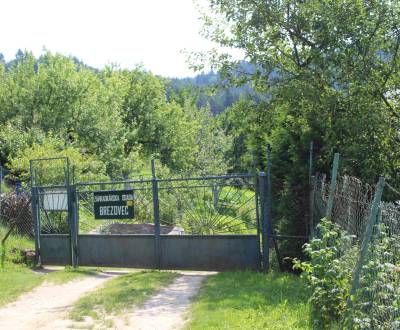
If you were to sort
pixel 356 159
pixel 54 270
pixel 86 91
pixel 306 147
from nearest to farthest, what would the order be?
pixel 356 159
pixel 306 147
pixel 54 270
pixel 86 91

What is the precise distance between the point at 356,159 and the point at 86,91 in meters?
19.7

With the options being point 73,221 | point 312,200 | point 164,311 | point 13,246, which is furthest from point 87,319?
point 13,246

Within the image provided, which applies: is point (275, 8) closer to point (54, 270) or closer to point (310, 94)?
point (310, 94)

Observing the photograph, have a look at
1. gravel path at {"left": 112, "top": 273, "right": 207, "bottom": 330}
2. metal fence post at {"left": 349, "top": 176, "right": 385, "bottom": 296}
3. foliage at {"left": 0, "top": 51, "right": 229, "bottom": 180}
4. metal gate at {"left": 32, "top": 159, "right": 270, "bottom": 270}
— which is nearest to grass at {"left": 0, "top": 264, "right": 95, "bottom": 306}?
metal gate at {"left": 32, "top": 159, "right": 270, "bottom": 270}

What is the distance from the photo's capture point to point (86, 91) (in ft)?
88.9

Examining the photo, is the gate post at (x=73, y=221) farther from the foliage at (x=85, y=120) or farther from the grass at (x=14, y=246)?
the foliage at (x=85, y=120)

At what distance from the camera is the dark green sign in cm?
1206

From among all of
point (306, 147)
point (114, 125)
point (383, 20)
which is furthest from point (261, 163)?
point (114, 125)

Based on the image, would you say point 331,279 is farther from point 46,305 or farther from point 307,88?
point 307,88

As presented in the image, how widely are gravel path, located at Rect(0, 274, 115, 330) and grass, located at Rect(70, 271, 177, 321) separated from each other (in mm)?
277

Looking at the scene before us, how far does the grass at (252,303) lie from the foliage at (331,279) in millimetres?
351

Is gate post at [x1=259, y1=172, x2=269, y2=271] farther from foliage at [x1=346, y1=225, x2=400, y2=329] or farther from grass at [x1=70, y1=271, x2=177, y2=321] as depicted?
foliage at [x1=346, y1=225, x2=400, y2=329]

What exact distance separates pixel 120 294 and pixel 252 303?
2.58m

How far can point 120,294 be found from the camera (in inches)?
361
